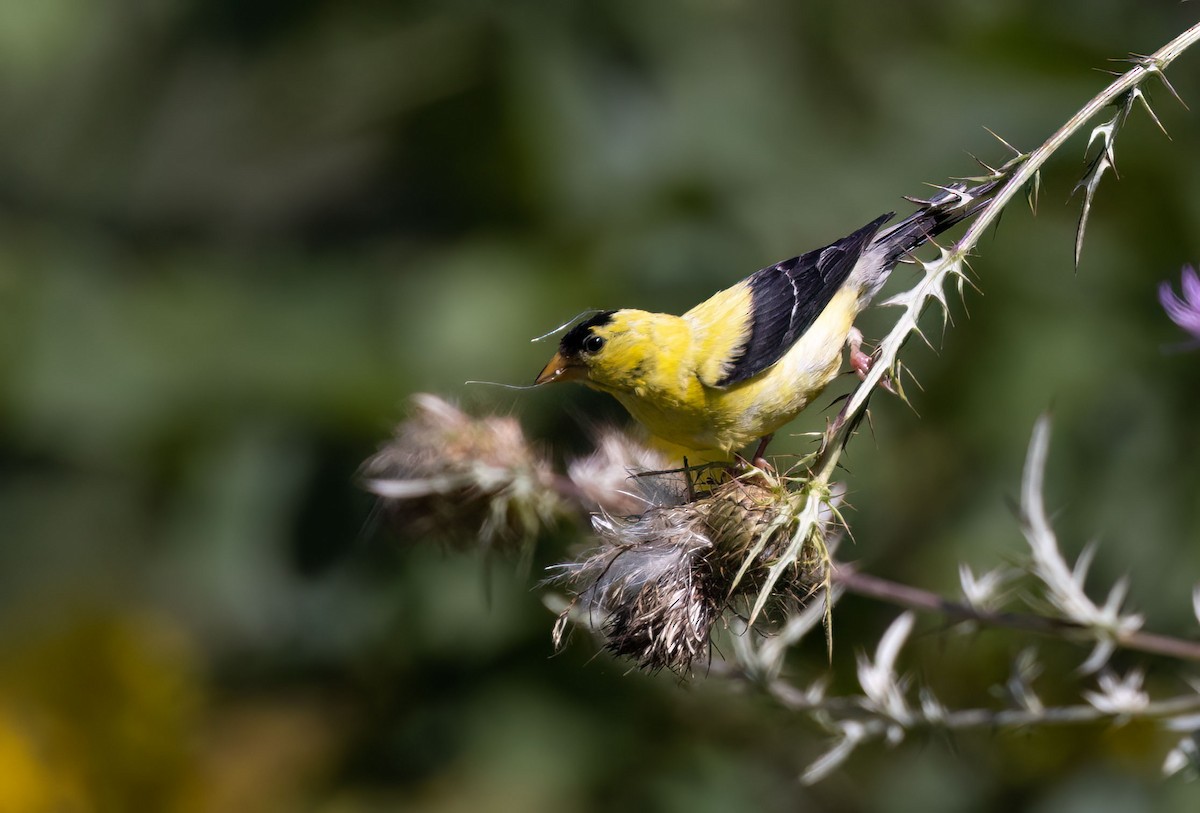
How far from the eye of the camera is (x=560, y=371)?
188 cm

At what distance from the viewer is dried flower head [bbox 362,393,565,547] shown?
2.07m

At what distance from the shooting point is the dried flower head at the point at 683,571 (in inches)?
57.2

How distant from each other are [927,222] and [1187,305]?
550mm

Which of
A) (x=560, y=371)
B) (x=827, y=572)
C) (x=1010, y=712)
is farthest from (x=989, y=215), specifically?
(x=560, y=371)

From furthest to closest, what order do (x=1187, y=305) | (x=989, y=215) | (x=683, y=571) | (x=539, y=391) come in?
(x=539, y=391)
(x=683, y=571)
(x=1187, y=305)
(x=989, y=215)

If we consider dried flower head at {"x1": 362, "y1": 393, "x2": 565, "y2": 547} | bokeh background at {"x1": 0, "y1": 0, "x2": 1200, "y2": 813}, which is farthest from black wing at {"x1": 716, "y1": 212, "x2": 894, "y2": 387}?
bokeh background at {"x1": 0, "y1": 0, "x2": 1200, "y2": 813}

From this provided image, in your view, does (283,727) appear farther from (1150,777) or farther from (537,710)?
(1150,777)

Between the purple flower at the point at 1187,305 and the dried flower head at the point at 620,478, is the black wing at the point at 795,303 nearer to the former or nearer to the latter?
the dried flower head at the point at 620,478

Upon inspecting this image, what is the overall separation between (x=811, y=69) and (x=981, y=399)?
4.20 ft

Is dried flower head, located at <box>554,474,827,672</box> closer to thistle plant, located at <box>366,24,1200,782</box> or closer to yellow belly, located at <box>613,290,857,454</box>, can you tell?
thistle plant, located at <box>366,24,1200,782</box>

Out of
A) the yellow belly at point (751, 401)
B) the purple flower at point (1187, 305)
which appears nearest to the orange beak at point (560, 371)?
the yellow belly at point (751, 401)

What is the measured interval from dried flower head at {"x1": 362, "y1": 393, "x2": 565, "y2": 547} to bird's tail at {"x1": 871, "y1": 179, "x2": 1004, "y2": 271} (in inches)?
28.5

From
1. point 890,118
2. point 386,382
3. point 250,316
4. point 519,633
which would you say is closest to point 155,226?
point 250,316

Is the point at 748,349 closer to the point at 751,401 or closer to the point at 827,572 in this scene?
the point at 751,401
